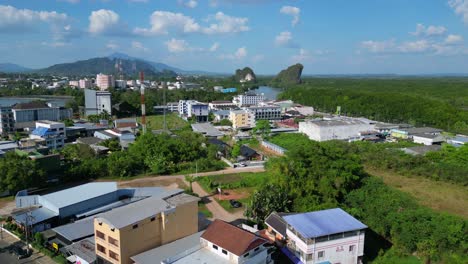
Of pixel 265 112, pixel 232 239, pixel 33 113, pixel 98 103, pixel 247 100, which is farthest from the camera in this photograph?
pixel 247 100

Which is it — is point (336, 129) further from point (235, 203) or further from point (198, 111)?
point (235, 203)

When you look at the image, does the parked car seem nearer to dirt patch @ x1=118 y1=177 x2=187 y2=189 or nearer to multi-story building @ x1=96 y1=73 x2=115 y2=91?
dirt patch @ x1=118 y1=177 x2=187 y2=189

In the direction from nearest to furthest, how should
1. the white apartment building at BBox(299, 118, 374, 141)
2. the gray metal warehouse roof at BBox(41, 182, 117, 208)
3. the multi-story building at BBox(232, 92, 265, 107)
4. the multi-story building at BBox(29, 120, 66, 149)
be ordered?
1. the gray metal warehouse roof at BBox(41, 182, 117, 208)
2. the multi-story building at BBox(29, 120, 66, 149)
3. the white apartment building at BBox(299, 118, 374, 141)
4. the multi-story building at BBox(232, 92, 265, 107)

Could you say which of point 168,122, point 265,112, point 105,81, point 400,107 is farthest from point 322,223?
point 105,81

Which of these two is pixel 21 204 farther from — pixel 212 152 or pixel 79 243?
pixel 212 152

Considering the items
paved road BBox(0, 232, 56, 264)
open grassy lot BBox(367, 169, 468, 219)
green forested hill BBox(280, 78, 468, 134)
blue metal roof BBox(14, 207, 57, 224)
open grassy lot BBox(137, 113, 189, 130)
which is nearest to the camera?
paved road BBox(0, 232, 56, 264)

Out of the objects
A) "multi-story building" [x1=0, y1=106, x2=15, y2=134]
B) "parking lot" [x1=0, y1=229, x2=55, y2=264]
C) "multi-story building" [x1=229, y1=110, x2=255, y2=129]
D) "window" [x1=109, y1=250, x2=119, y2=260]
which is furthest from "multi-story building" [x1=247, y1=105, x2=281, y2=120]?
"window" [x1=109, y1=250, x2=119, y2=260]

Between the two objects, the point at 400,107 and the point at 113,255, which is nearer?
the point at 113,255
